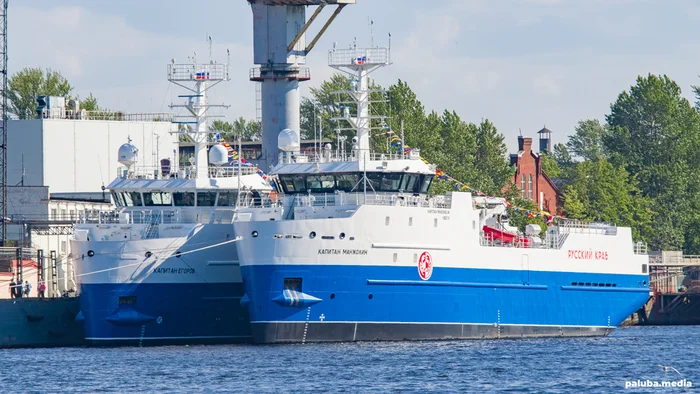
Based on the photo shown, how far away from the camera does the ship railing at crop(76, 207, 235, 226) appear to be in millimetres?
72438

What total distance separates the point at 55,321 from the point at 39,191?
21.6 metres

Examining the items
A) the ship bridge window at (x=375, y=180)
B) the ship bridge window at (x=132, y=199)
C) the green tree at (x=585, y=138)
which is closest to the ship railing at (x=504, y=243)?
the ship bridge window at (x=375, y=180)

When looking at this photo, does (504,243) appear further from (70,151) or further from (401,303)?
(70,151)

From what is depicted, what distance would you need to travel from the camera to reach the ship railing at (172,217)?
238ft

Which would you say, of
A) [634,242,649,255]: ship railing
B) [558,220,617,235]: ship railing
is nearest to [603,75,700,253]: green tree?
[634,242,649,255]: ship railing

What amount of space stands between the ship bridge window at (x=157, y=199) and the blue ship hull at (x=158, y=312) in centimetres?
481

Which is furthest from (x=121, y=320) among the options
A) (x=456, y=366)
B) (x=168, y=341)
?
(x=456, y=366)

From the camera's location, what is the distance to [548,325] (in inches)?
2965

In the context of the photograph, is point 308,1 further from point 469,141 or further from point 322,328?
point 322,328

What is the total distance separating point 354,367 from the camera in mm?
57938

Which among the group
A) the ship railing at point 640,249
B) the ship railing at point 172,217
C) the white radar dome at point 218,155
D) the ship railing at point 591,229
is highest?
the white radar dome at point 218,155

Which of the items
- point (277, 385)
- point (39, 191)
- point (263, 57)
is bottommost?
point (277, 385)

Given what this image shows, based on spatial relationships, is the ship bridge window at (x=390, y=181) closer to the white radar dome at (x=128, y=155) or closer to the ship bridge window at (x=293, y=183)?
the ship bridge window at (x=293, y=183)

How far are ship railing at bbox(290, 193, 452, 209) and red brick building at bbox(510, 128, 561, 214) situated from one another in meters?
45.6
